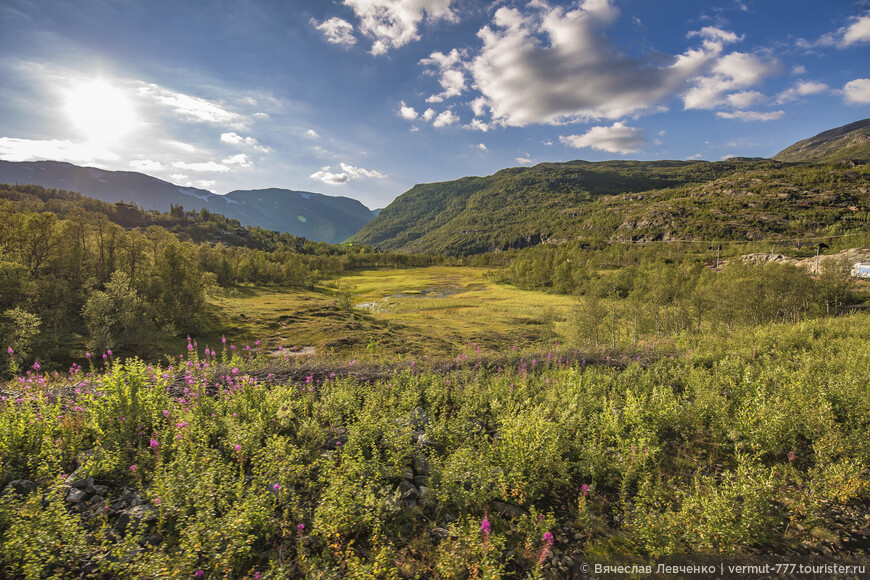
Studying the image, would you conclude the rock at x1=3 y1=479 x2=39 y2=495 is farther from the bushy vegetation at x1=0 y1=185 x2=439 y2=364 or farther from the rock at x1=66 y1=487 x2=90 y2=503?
the bushy vegetation at x1=0 y1=185 x2=439 y2=364

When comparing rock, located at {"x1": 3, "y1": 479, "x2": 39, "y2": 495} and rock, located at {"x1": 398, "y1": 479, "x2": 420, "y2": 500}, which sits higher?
rock, located at {"x1": 3, "y1": 479, "x2": 39, "y2": 495}

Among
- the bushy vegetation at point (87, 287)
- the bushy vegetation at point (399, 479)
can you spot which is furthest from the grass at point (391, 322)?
the bushy vegetation at point (399, 479)

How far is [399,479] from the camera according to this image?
255 inches

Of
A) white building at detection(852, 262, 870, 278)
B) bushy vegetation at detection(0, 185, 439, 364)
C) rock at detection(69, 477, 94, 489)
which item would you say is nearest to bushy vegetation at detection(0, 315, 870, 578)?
rock at detection(69, 477, 94, 489)

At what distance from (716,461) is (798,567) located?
3012 mm

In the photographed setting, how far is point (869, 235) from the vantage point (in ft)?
277

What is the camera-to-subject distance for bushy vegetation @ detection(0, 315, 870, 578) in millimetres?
4430

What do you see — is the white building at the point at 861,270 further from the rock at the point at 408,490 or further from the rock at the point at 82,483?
the rock at the point at 82,483

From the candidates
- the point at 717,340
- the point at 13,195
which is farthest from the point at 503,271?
the point at 13,195

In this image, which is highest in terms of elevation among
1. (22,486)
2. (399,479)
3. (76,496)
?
(22,486)

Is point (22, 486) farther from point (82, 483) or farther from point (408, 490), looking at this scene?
point (408, 490)

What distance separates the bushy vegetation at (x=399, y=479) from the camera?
4430 millimetres

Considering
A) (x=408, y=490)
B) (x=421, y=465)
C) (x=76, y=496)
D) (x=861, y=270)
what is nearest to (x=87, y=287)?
(x=76, y=496)

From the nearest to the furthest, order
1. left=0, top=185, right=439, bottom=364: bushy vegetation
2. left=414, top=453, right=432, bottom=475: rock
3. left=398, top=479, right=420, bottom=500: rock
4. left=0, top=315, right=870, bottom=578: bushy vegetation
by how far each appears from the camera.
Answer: left=0, top=315, right=870, bottom=578: bushy vegetation
left=398, top=479, right=420, bottom=500: rock
left=414, top=453, right=432, bottom=475: rock
left=0, top=185, right=439, bottom=364: bushy vegetation
